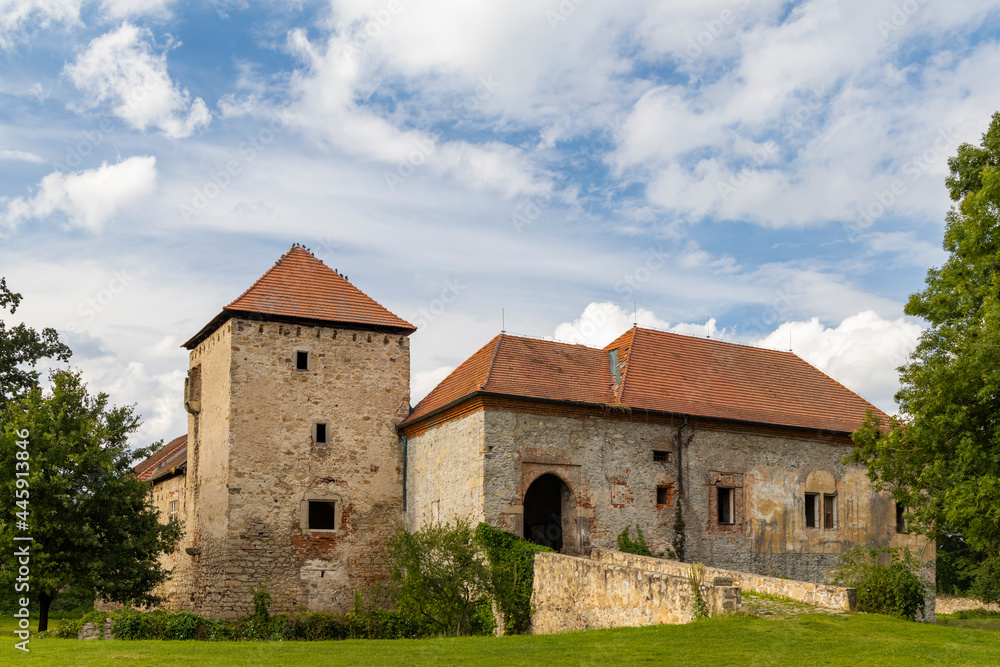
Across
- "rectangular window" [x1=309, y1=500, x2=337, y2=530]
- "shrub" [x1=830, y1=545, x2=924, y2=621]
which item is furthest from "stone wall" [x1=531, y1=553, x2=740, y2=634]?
"rectangular window" [x1=309, y1=500, x2=337, y2=530]

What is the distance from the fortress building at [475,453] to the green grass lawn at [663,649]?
7.55m

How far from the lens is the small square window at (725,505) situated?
23.4 meters

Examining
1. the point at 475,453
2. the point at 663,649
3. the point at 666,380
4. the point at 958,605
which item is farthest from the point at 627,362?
the point at 958,605

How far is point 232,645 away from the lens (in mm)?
15023

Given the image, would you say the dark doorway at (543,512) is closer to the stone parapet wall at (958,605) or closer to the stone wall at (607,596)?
the stone wall at (607,596)

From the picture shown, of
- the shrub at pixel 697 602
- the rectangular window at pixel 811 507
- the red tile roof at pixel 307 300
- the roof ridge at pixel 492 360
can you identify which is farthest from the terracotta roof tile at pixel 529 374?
the shrub at pixel 697 602

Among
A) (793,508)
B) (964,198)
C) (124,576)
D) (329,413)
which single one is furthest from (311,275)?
(964,198)

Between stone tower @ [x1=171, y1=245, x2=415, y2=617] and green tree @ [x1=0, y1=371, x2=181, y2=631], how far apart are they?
6.48ft

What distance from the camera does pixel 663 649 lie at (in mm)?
11422

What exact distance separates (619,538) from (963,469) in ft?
25.5

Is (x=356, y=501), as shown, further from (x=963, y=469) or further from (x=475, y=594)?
(x=963, y=469)

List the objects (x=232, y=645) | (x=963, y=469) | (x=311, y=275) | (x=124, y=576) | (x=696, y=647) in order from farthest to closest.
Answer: (x=311, y=275), (x=124, y=576), (x=963, y=469), (x=232, y=645), (x=696, y=647)

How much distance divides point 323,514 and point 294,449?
188 cm

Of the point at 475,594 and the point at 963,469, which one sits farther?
the point at 475,594
